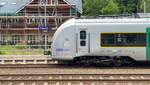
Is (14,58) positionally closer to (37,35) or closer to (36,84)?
(36,84)

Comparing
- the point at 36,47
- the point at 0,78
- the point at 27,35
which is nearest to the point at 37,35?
the point at 27,35

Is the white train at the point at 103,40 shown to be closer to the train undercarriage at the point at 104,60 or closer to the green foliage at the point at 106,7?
the train undercarriage at the point at 104,60

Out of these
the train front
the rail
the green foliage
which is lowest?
the rail

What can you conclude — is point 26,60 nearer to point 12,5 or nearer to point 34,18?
point 34,18

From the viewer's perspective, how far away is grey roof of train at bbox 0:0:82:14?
3088 inches

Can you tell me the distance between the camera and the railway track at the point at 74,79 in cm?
1833

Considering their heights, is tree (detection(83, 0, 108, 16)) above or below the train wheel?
above

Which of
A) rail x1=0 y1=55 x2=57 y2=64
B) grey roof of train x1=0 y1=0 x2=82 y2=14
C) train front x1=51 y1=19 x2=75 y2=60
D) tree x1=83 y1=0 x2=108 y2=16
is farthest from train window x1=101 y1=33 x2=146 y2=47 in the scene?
tree x1=83 y1=0 x2=108 y2=16

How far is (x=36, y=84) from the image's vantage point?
58.6 feet

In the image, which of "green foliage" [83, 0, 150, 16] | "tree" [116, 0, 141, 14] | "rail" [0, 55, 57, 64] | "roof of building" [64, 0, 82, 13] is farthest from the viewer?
"tree" [116, 0, 141, 14]

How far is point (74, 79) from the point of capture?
1894 cm

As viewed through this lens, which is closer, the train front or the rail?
the train front

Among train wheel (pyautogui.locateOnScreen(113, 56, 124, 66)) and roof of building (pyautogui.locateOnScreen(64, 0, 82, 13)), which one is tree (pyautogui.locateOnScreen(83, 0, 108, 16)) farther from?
train wheel (pyautogui.locateOnScreen(113, 56, 124, 66))

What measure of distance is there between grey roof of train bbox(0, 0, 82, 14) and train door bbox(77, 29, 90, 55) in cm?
5212
